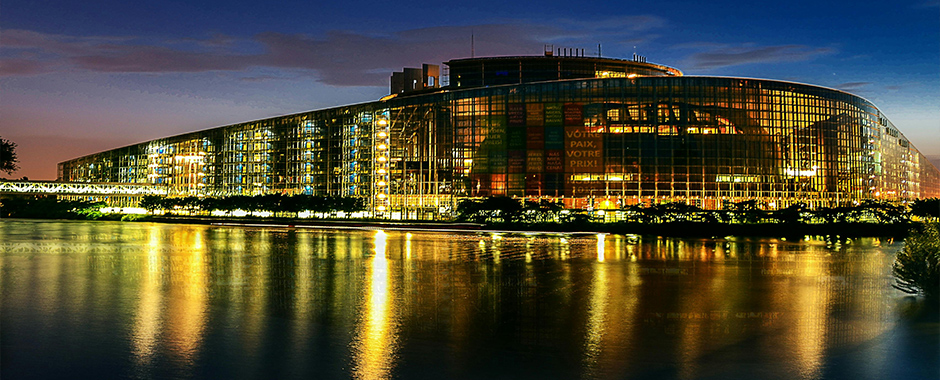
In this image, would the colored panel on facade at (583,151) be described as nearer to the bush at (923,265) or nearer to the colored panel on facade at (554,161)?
the colored panel on facade at (554,161)

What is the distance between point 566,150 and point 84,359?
310ft

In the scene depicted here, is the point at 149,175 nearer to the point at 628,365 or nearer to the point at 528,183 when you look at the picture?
the point at 528,183

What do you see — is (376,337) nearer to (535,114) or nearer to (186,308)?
A: (186,308)

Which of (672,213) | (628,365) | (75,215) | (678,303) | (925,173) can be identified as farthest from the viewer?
(925,173)

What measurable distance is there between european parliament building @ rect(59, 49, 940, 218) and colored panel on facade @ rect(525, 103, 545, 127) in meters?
0.16

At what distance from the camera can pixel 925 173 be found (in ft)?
627

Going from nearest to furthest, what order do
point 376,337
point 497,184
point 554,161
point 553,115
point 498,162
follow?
point 376,337 → point 554,161 → point 553,115 → point 497,184 → point 498,162

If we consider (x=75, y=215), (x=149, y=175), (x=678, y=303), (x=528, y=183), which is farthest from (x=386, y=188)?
(x=678, y=303)

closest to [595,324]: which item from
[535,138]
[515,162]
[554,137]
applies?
[554,137]

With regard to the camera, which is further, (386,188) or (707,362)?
(386,188)

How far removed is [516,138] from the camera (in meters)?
107

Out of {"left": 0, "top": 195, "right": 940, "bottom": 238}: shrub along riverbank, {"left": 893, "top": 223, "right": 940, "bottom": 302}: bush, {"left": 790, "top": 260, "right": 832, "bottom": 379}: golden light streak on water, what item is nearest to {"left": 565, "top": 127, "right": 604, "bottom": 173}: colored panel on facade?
{"left": 0, "top": 195, "right": 940, "bottom": 238}: shrub along riverbank

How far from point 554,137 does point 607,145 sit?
25.6 ft

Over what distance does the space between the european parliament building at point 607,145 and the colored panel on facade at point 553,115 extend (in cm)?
15
